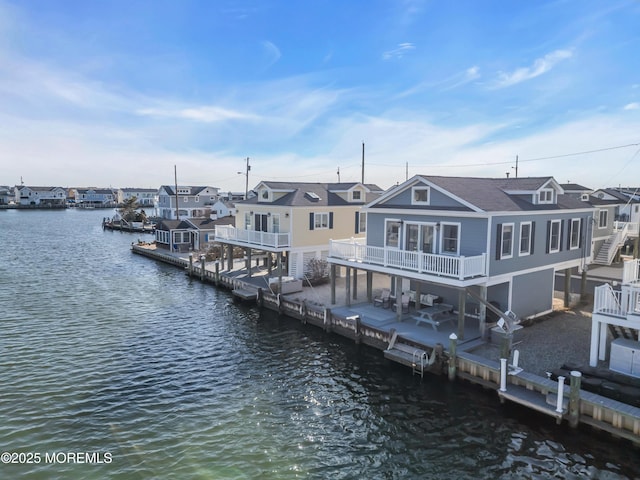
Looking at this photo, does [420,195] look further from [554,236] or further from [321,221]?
[321,221]

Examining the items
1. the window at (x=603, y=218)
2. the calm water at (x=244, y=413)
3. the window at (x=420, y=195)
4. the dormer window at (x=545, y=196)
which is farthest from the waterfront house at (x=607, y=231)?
the calm water at (x=244, y=413)

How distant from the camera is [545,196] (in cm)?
2203

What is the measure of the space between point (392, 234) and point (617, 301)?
1000 cm

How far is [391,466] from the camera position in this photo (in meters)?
11.9

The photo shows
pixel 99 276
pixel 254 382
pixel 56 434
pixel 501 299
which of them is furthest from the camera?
pixel 99 276

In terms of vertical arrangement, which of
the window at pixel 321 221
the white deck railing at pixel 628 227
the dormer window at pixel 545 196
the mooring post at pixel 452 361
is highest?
the dormer window at pixel 545 196

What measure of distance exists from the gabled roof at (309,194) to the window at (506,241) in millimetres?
14228

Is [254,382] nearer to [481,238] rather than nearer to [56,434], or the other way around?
[56,434]

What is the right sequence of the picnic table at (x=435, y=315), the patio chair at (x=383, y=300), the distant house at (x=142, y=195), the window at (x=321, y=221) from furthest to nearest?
the distant house at (x=142, y=195) < the window at (x=321, y=221) < the patio chair at (x=383, y=300) < the picnic table at (x=435, y=315)

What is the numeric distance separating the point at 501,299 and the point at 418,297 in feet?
12.4

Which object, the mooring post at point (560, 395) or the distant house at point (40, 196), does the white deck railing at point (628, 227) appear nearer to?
the mooring post at point (560, 395)

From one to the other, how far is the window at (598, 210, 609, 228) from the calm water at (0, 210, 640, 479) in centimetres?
2137

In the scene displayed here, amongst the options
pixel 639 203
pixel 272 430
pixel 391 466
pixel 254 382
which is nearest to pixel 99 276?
pixel 254 382

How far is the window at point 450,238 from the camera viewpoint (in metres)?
19.8
